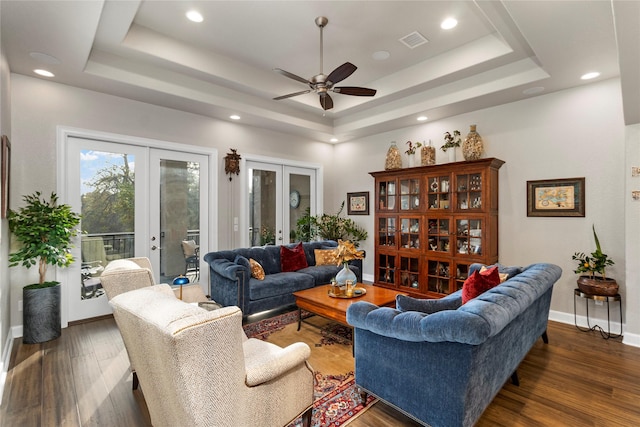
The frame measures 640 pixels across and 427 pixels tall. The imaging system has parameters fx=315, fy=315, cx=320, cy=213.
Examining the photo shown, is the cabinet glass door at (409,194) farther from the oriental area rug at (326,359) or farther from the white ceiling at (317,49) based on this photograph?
the oriental area rug at (326,359)

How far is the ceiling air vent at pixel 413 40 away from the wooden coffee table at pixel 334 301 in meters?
2.96

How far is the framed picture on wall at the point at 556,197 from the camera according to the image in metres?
3.86

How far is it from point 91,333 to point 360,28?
4.58 meters

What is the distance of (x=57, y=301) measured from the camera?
3.38 meters

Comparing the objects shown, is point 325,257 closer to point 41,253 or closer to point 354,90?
point 354,90

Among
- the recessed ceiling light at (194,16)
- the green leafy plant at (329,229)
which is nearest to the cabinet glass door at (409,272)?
the green leafy plant at (329,229)

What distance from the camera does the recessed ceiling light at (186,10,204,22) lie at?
3.17 m

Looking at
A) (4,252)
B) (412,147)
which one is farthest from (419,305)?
(412,147)

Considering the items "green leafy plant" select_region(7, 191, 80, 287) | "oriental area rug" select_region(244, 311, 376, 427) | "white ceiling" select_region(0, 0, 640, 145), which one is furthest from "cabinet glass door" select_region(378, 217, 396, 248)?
"green leafy plant" select_region(7, 191, 80, 287)

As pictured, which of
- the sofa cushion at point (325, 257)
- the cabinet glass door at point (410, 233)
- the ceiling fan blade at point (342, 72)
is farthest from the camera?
the cabinet glass door at point (410, 233)

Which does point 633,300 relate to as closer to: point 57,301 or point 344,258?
point 344,258

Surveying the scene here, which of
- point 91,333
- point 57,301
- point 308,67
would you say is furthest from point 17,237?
point 308,67

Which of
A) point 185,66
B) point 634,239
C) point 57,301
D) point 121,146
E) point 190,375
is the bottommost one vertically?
point 57,301

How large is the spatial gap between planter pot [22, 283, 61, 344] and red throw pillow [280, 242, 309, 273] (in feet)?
8.68
